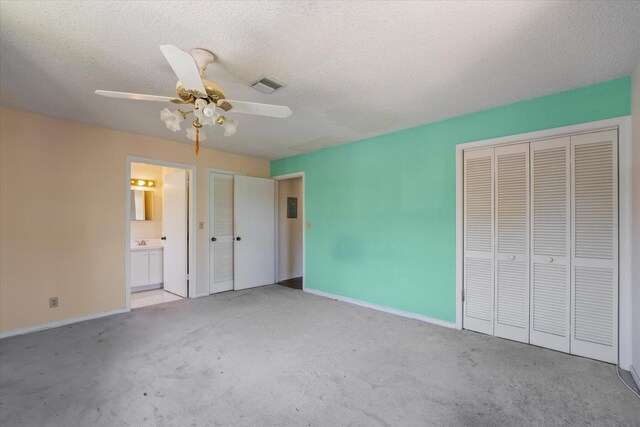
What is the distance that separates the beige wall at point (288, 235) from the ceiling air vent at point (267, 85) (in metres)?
3.20

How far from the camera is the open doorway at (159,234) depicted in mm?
4480

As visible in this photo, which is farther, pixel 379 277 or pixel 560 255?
pixel 379 277

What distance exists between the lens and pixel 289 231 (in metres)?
5.89

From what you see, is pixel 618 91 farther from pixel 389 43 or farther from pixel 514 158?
pixel 389 43

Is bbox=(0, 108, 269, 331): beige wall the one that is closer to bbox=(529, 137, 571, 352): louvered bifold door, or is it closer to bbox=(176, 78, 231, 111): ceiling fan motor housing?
bbox=(176, 78, 231, 111): ceiling fan motor housing

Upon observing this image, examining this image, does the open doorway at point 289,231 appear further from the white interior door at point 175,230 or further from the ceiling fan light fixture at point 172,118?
the ceiling fan light fixture at point 172,118

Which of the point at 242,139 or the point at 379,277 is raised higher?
the point at 242,139

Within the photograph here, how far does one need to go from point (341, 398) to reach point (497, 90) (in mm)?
2832

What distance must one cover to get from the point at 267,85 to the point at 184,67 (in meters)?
0.95

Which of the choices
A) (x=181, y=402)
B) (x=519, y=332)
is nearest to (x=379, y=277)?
(x=519, y=332)

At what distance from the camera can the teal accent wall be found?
106 inches

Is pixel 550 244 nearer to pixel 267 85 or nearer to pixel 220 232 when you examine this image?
pixel 267 85

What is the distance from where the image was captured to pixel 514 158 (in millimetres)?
2852

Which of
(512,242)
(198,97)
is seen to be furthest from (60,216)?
(512,242)
